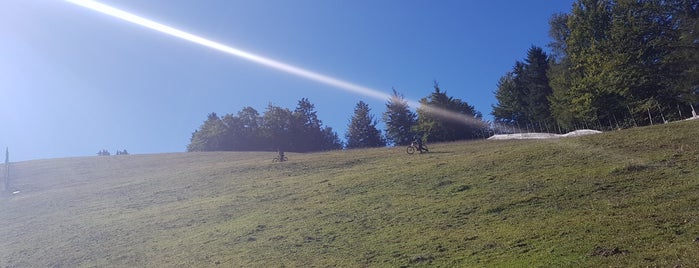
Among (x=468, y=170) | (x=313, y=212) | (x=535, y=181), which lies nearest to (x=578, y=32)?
(x=468, y=170)

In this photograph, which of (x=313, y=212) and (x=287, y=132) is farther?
(x=287, y=132)

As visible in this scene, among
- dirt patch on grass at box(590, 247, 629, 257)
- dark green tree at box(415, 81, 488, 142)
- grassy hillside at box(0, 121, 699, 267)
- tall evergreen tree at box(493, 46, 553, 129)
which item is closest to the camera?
dirt patch on grass at box(590, 247, 629, 257)

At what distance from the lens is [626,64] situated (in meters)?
47.2

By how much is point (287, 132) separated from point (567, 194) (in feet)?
264

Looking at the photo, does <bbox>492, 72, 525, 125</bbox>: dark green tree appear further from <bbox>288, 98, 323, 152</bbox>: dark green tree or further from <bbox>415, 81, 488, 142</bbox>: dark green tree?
<bbox>288, 98, 323, 152</bbox>: dark green tree

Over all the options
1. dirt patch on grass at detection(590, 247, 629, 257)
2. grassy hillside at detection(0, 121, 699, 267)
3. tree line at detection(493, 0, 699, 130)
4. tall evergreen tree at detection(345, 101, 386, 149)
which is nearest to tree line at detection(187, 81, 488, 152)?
tall evergreen tree at detection(345, 101, 386, 149)

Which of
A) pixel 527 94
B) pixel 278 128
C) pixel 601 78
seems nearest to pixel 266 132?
pixel 278 128

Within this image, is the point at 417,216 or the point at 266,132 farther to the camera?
the point at 266,132

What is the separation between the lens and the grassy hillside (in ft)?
47.0

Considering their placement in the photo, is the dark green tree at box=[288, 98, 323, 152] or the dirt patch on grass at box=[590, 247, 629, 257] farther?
the dark green tree at box=[288, 98, 323, 152]

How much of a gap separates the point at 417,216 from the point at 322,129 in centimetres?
8625

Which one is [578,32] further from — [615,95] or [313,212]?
[313,212]

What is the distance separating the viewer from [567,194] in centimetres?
2005

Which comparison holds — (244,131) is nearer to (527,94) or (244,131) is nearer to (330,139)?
(330,139)
